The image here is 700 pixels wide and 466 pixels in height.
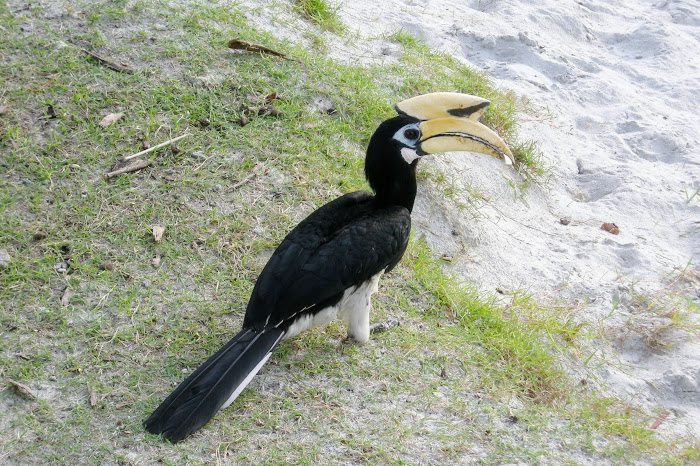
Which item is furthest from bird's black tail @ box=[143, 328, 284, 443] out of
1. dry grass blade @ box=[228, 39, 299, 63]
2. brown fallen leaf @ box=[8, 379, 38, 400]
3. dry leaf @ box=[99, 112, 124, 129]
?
dry grass blade @ box=[228, 39, 299, 63]

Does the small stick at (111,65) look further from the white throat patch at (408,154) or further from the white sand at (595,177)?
the white throat patch at (408,154)

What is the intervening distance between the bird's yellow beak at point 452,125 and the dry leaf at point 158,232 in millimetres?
1437

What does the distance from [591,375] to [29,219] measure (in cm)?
311

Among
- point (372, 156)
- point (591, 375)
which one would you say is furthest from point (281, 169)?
point (591, 375)

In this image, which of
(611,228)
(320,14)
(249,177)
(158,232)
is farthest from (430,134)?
(320,14)

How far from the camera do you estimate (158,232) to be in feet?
11.5

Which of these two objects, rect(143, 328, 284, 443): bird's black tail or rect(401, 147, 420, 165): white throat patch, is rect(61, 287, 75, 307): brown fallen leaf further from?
rect(401, 147, 420, 165): white throat patch

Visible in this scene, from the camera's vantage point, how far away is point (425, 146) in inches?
127

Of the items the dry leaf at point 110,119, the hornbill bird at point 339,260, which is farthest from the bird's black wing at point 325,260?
the dry leaf at point 110,119

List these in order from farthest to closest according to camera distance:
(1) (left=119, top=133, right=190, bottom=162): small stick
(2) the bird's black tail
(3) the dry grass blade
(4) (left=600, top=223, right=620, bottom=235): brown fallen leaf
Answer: (3) the dry grass blade → (4) (left=600, top=223, right=620, bottom=235): brown fallen leaf → (1) (left=119, top=133, right=190, bottom=162): small stick → (2) the bird's black tail

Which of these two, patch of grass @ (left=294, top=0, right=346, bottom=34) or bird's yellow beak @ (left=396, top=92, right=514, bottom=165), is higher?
bird's yellow beak @ (left=396, top=92, right=514, bottom=165)

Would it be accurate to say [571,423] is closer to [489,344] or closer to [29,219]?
[489,344]

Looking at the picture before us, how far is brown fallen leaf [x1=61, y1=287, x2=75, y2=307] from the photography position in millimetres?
3109

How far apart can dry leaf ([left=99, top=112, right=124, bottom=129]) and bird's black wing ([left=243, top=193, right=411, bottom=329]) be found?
1.61 m
